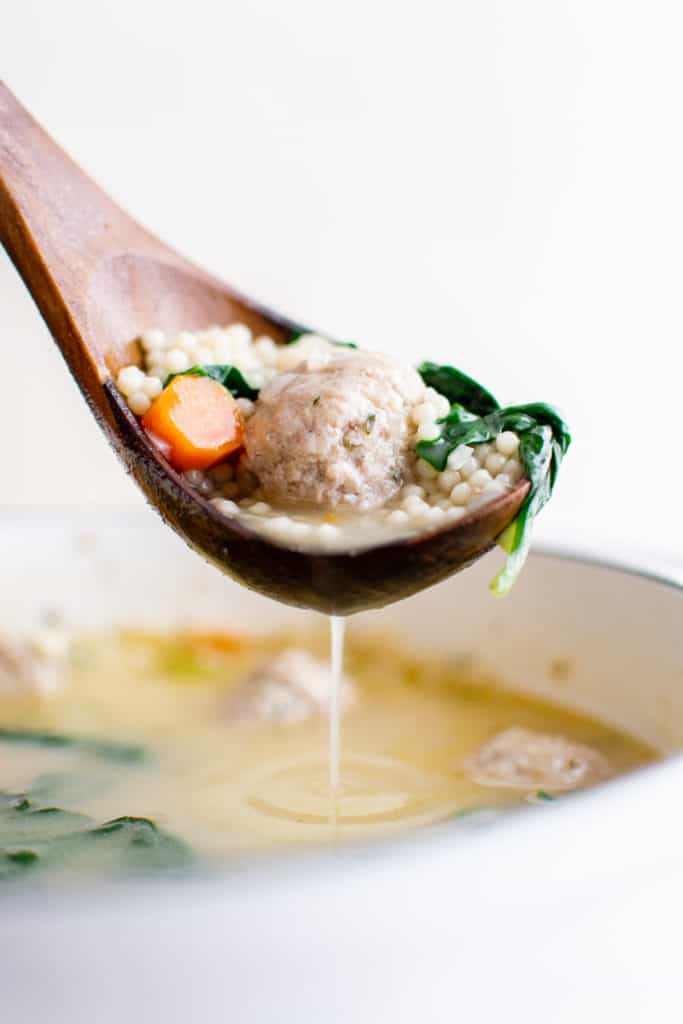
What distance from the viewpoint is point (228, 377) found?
4.53ft

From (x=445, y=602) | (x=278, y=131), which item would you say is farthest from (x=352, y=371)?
(x=278, y=131)

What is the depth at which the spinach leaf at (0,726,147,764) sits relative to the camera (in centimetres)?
172

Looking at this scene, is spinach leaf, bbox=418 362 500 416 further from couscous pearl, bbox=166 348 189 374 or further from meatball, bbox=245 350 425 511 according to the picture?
couscous pearl, bbox=166 348 189 374

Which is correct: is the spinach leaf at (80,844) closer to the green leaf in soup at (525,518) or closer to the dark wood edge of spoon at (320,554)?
the dark wood edge of spoon at (320,554)

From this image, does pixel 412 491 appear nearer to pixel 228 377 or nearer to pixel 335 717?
pixel 228 377

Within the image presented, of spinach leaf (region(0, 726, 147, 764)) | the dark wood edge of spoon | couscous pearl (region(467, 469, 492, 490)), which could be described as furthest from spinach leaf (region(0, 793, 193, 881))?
couscous pearl (region(467, 469, 492, 490))

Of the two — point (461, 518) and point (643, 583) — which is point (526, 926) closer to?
point (461, 518)

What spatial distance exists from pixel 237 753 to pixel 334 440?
2.29 feet

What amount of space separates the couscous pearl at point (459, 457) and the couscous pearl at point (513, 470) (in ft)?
0.14

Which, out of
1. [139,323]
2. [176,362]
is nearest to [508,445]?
[176,362]

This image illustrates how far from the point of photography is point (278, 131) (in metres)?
2.89

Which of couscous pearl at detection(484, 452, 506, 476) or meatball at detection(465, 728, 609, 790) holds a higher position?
couscous pearl at detection(484, 452, 506, 476)

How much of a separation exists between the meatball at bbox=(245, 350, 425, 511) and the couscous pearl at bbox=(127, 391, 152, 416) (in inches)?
5.4

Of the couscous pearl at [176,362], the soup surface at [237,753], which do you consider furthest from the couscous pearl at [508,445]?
the soup surface at [237,753]
